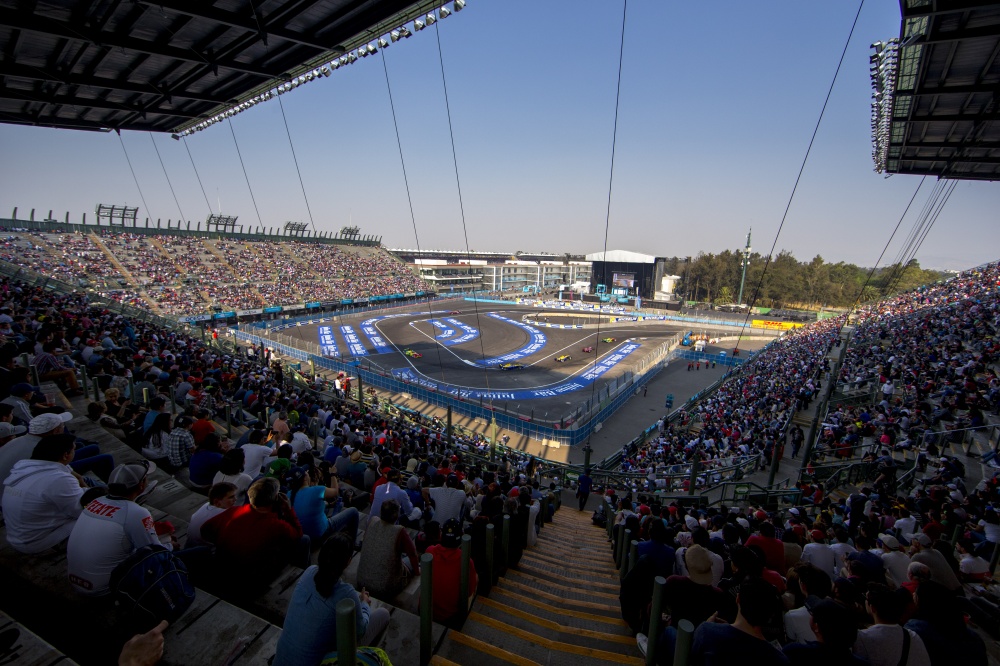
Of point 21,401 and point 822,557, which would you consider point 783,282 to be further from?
point 21,401

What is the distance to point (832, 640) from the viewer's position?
2188mm

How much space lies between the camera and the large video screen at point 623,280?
7525cm

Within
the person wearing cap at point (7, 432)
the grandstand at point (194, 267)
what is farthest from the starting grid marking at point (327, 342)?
the person wearing cap at point (7, 432)

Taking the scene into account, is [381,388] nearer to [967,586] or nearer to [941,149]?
[967,586]

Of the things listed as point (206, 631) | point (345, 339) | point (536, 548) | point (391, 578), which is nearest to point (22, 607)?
point (206, 631)

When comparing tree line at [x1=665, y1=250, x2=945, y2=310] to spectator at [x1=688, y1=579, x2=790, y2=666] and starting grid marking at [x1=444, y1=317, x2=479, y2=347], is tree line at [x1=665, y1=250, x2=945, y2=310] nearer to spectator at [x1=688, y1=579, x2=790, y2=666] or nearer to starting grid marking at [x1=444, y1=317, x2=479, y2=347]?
starting grid marking at [x1=444, y1=317, x2=479, y2=347]

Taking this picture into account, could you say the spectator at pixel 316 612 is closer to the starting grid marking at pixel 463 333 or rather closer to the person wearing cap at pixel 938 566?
the person wearing cap at pixel 938 566

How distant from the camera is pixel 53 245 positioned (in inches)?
1745

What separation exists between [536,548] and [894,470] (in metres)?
8.43

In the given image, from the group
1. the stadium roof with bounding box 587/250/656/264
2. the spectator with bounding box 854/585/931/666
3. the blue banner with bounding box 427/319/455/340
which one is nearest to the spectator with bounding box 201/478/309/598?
the spectator with bounding box 854/585/931/666

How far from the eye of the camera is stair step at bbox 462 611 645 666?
125 inches

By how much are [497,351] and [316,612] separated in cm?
3846

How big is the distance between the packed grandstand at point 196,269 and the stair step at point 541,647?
4596cm

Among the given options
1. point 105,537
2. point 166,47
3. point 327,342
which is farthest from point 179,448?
point 327,342
